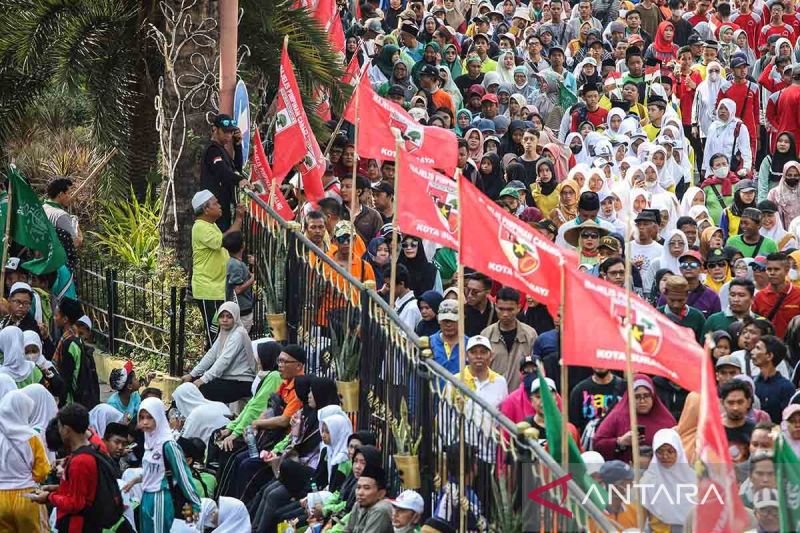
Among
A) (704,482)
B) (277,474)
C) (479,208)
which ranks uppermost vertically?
(479,208)

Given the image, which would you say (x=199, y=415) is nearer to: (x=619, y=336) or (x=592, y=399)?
(x=592, y=399)

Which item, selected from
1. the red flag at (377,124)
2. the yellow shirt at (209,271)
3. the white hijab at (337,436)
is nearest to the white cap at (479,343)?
the white hijab at (337,436)

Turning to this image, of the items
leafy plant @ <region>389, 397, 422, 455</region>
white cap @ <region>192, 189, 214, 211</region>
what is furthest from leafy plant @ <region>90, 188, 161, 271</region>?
leafy plant @ <region>389, 397, 422, 455</region>

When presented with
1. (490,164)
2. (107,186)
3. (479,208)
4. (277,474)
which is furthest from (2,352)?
(490,164)

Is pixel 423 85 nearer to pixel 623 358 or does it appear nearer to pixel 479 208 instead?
pixel 479 208

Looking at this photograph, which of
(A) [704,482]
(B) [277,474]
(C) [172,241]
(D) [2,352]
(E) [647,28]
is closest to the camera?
(A) [704,482]

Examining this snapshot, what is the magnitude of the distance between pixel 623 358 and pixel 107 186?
9642 millimetres

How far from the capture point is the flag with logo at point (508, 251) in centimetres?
947

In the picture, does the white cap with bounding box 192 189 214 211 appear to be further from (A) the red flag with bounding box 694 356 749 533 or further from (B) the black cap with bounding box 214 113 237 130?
(A) the red flag with bounding box 694 356 749 533

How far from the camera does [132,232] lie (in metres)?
16.6

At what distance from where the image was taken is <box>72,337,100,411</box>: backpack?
13.7m

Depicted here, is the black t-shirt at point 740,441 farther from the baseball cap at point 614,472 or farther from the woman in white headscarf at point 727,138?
the woman in white headscarf at point 727,138

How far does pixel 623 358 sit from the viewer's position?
27.9ft

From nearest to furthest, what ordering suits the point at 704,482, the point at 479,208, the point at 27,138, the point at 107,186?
the point at 704,482, the point at 479,208, the point at 107,186, the point at 27,138
